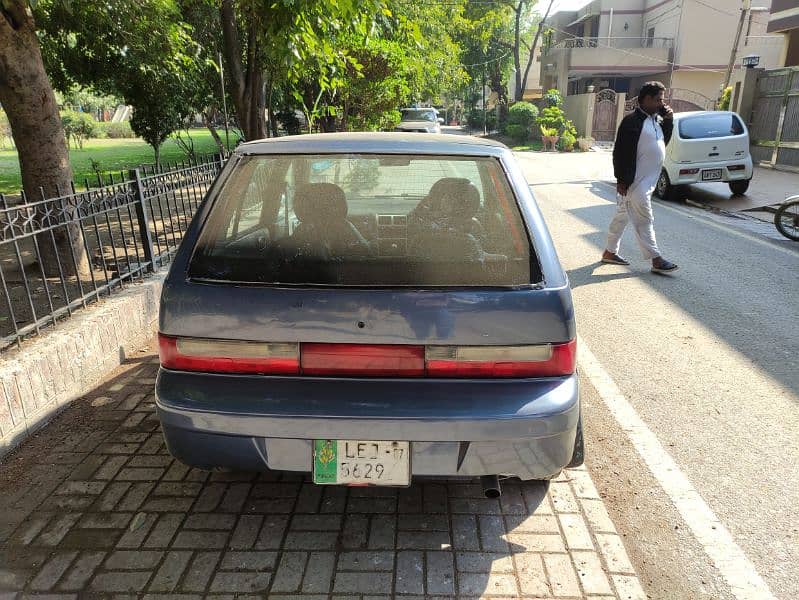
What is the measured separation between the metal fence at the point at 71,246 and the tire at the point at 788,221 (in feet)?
24.7

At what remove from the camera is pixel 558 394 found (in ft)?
7.54

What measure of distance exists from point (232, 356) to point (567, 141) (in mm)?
27999

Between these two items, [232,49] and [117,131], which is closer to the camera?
[232,49]

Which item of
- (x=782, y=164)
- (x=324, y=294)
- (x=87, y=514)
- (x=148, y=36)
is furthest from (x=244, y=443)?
(x=782, y=164)

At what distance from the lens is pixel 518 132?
1328 inches

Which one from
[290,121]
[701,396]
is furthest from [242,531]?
[290,121]

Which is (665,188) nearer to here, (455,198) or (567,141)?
(455,198)

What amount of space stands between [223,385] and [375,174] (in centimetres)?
119


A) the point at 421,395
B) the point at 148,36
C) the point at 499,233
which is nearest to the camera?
the point at 421,395

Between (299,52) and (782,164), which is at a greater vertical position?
(299,52)

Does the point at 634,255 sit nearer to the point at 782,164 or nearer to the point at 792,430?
the point at 792,430

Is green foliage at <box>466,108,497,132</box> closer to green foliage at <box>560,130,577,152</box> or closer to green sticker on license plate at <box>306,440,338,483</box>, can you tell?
green foliage at <box>560,130,577,152</box>

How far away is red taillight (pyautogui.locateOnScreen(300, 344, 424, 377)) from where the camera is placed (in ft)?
7.43

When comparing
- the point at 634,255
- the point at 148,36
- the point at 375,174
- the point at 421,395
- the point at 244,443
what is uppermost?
the point at 148,36
